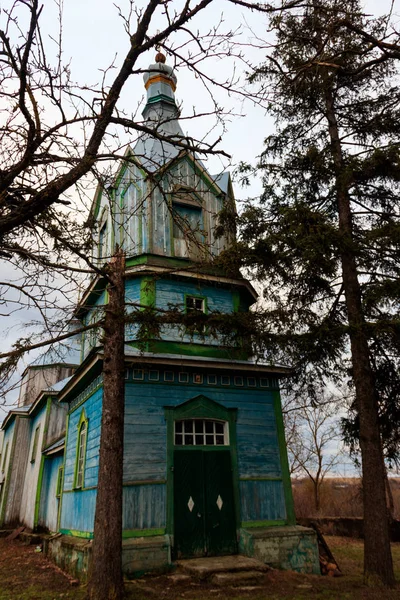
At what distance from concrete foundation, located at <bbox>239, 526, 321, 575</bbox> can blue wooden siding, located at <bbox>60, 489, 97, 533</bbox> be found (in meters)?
3.34

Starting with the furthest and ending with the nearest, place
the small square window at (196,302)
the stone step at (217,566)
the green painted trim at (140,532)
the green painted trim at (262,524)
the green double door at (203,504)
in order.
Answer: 1. the small square window at (196,302)
2. the green painted trim at (262,524)
3. the green double door at (203,504)
4. the green painted trim at (140,532)
5. the stone step at (217,566)

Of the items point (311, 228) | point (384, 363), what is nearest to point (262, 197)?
point (311, 228)

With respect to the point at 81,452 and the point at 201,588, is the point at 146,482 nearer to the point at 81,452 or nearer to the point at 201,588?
the point at 201,588

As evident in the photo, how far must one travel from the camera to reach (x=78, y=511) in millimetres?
10766

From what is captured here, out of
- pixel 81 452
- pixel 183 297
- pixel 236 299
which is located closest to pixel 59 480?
pixel 81 452

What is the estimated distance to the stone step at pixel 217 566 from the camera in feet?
27.6

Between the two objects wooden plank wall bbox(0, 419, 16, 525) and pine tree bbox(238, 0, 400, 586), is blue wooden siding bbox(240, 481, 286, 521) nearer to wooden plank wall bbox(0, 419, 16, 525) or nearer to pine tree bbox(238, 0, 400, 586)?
pine tree bbox(238, 0, 400, 586)

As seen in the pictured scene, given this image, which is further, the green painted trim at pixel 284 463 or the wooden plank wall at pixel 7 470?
the wooden plank wall at pixel 7 470

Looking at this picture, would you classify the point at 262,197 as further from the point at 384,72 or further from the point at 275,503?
the point at 275,503

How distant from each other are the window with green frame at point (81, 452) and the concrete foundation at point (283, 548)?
4.13 metres

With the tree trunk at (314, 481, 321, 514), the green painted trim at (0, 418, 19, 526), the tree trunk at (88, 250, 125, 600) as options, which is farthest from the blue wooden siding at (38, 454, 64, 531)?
the tree trunk at (314, 481, 321, 514)

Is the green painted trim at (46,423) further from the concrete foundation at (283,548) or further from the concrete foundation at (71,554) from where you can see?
the concrete foundation at (283,548)

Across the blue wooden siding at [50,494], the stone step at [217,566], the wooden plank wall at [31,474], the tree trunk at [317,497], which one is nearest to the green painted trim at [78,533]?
the stone step at [217,566]

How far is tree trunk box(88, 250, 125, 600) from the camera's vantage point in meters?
6.49
